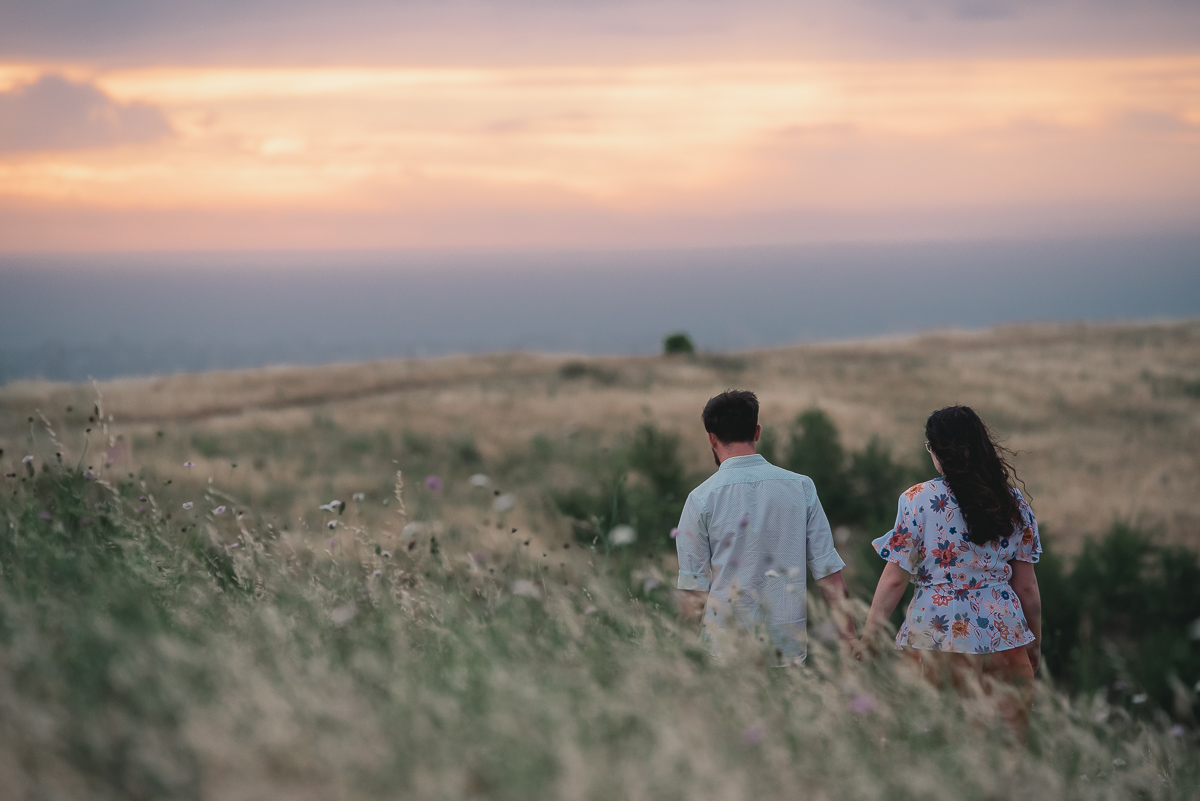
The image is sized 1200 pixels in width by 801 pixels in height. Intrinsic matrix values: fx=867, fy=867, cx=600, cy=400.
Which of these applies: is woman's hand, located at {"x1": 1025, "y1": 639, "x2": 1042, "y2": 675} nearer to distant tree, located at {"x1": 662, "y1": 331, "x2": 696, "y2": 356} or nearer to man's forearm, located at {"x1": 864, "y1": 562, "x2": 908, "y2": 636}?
man's forearm, located at {"x1": 864, "y1": 562, "x2": 908, "y2": 636}

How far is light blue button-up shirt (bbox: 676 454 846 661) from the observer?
328 centimetres

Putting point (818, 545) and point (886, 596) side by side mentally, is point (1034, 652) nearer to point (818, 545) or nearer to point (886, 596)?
point (886, 596)

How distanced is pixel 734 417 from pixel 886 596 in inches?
36.6

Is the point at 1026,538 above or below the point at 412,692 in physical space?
above

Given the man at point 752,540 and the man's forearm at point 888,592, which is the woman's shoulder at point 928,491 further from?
the man at point 752,540

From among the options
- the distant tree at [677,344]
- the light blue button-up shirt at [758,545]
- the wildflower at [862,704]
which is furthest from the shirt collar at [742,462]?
the distant tree at [677,344]

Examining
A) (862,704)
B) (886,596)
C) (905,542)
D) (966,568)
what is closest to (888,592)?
(886,596)

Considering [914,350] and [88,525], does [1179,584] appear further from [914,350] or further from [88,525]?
[914,350]

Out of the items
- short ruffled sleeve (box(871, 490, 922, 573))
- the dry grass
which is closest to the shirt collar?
short ruffled sleeve (box(871, 490, 922, 573))

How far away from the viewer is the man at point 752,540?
3.28 m

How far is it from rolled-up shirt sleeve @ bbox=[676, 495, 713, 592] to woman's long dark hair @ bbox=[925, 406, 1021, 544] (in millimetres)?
979

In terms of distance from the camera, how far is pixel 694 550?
3352mm

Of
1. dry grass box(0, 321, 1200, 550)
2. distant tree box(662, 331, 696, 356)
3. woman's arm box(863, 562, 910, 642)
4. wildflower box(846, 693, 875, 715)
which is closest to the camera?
wildflower box(846, 693, 875, 715)

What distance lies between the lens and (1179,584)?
12469 millimetres
